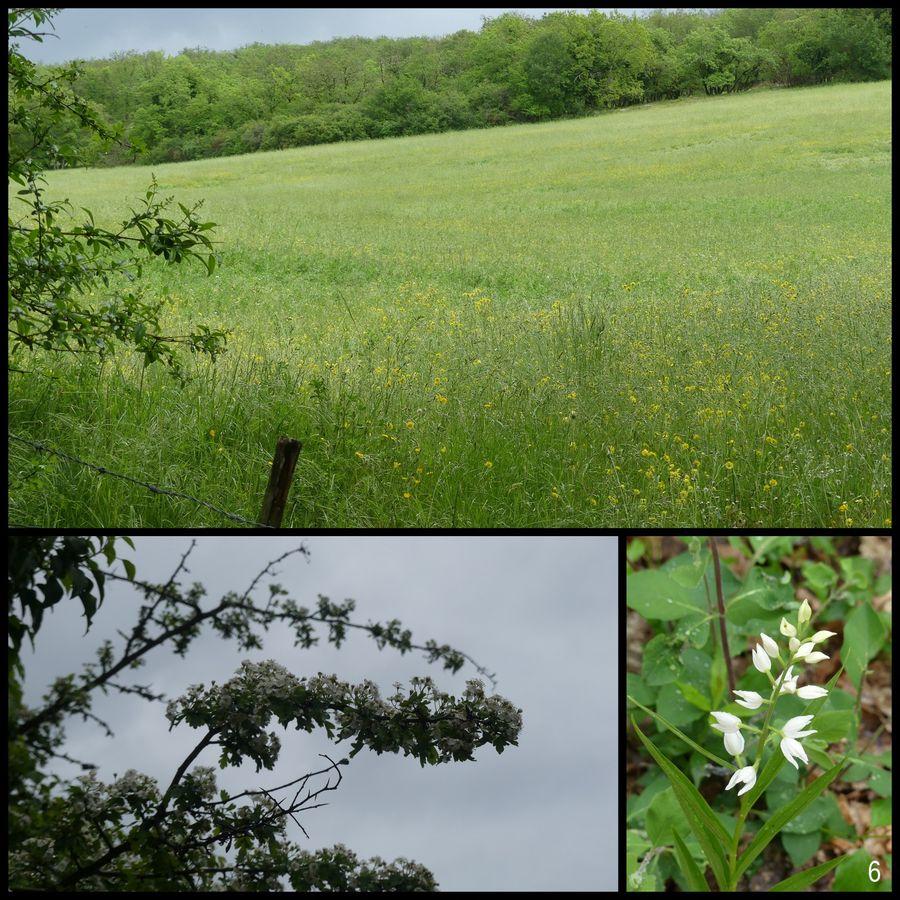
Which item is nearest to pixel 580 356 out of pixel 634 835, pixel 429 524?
pixel 429 524

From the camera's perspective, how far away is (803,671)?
9.25 feet

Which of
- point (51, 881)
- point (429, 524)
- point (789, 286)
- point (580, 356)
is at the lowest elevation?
point (51, 881)

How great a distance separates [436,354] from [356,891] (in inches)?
129

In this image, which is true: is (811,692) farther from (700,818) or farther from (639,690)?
(639,690)

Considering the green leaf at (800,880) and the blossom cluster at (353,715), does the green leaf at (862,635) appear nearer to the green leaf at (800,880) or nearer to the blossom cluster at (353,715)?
the green leaf at (800,880)

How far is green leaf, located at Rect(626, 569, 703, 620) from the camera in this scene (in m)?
2.79

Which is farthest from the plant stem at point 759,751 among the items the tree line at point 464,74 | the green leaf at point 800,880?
the tree line at point 464,74

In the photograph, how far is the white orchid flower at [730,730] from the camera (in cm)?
215

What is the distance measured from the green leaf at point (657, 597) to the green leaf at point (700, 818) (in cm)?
48

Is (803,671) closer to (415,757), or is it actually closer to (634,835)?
(634,835)

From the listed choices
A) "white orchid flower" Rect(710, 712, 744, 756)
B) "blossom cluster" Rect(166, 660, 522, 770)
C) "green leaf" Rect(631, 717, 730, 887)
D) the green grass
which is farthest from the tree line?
"white orchid flower" Rect(710, 712, 744, 756)

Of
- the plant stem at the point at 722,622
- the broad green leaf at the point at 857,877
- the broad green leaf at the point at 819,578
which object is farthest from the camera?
the broad green leaf at the point at 819,578

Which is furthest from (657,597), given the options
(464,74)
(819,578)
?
(464,74)

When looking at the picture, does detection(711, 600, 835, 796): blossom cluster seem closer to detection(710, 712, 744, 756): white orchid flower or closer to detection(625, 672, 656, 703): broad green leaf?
detection(710, 712, 744, 756): white orchid flower
